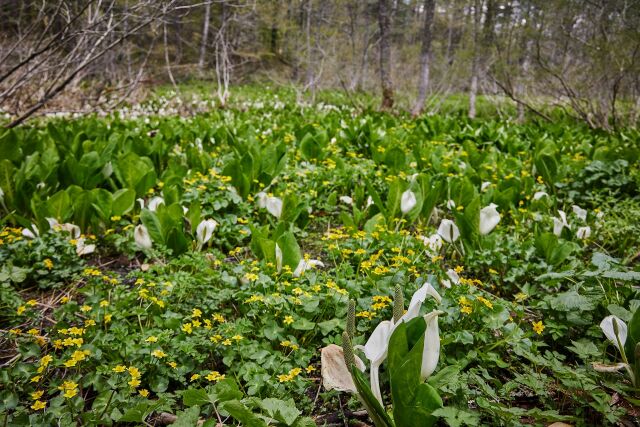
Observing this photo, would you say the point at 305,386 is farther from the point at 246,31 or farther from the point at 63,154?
the point at 246,31

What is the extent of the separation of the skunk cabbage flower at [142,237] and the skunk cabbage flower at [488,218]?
6.30 ft

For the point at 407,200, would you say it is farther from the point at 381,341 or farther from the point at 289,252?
the point at 381,341

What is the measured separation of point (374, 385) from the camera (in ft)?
4.28

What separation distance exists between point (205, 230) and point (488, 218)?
165cm

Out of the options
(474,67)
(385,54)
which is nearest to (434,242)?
(385,54)

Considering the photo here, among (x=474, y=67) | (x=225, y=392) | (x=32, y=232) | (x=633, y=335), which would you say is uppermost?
(x=633, y=335)

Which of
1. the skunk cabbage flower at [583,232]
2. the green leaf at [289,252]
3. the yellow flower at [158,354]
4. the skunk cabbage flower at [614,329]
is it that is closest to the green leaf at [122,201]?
the green leaf at [289,252]

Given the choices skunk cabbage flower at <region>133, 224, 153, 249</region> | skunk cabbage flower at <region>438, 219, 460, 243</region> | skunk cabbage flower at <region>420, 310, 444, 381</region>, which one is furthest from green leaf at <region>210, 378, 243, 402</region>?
skunk cabbage flower at <region>438, 219, 460, 243</region>

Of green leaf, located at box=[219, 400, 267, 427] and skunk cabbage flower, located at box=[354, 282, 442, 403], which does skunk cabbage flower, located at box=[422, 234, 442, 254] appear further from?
green leaf, located at box=[219, 400, 267, 427]

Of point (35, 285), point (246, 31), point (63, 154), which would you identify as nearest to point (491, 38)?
point (63, 154)

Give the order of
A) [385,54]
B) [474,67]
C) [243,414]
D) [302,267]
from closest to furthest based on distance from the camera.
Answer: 1. [243,414]
2. [302,267]
3. [385,54]
4. [474,67]

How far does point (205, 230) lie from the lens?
8.61ft

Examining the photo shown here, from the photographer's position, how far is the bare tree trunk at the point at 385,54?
10.8m

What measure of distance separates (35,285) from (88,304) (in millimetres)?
650
